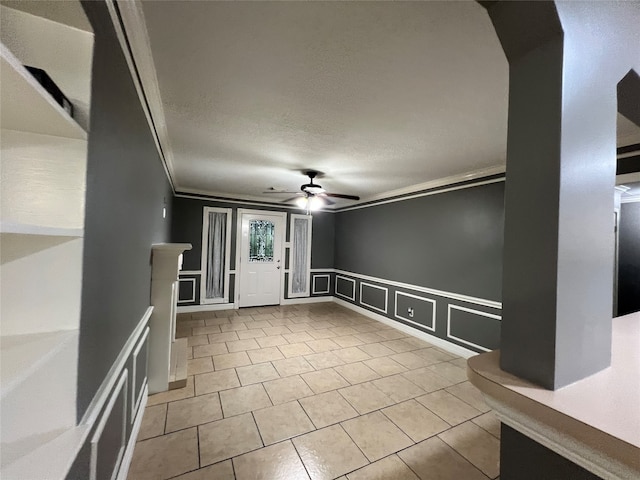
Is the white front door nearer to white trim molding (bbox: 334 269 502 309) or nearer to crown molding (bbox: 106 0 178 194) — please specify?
white trim molding (bbox: 334 269 502 309)

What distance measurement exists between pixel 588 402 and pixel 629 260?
178 inches

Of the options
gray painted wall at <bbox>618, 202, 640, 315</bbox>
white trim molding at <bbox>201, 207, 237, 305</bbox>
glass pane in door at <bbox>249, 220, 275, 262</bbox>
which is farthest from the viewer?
glass pane in door at <bbox>249, 220, 275, 262</bbox>

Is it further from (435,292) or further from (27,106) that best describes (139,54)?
(435,292)

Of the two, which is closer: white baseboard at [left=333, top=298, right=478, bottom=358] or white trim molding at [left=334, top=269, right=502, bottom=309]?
white trim molding at [left=334, top=269, right=502, bottom=309]

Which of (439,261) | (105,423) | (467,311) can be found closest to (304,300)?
(439,261)

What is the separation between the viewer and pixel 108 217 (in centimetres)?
113

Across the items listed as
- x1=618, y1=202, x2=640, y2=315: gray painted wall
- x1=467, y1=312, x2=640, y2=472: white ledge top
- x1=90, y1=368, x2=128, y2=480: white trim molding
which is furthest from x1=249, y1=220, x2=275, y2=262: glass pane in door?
x1=618, y1=202, x2=640, y2=315: gray painted wall

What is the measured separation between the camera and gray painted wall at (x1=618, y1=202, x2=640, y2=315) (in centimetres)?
337

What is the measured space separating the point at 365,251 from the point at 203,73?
14.2 ft

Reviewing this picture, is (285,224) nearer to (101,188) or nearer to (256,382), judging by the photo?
(256,382)

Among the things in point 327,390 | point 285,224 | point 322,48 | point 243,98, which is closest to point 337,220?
point 285,224

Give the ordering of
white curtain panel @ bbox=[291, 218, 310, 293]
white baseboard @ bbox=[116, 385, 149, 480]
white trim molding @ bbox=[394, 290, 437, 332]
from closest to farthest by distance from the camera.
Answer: white baseboard @ bbox=[116, 385, 149, 480]
white trim molding @ bbox=[394, 290, 437, 332]
white curtain panel @ bbox=[291, 218, 310, 293]

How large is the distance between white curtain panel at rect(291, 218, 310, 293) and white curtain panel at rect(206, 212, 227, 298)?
5.04 ft

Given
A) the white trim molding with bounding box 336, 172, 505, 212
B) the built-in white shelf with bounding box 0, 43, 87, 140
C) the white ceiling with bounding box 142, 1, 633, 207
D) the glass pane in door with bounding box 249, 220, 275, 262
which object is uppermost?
the white ceiling with bounding box 142, 1, 633, 207
